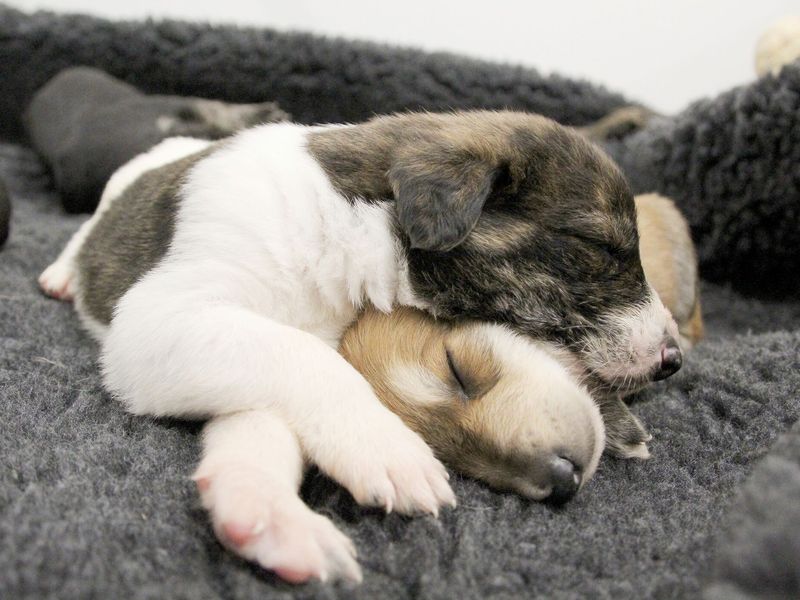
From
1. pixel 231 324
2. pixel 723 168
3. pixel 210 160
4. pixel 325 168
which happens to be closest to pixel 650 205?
pixel 723 168

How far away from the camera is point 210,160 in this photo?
2.21m

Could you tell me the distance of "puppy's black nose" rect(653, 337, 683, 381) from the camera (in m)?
1.97

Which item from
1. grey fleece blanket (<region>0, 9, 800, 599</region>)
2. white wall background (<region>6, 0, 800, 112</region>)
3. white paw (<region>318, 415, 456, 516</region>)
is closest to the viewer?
grey fleece blanket (<region>0, 9, 800, 599</region>)

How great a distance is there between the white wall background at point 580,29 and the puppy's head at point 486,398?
365cm

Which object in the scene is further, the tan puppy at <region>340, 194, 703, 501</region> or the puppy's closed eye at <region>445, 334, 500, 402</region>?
the puppy's closed eye at <region>445, 334, 500, 402</region>

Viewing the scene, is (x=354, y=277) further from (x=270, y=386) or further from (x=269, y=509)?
(x=269, y=509)

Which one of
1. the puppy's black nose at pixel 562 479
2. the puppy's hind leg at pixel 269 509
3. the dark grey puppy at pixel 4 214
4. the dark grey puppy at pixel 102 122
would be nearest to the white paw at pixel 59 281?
the dark grey puppy at pixel 4 214

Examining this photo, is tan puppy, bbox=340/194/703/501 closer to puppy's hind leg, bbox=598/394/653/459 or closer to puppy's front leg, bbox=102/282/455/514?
puppy's hind leg, bbox=598/394/653/459

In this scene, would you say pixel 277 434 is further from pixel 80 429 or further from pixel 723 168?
pixel 723 168

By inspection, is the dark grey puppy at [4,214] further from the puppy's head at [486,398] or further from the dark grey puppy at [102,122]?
the puppy's head at [486,398]

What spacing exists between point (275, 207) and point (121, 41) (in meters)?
3.00

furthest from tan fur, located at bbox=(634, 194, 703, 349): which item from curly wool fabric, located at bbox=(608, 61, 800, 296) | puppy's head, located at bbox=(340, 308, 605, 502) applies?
puppy's head, located at bbox=(340, 308, 605, 502)

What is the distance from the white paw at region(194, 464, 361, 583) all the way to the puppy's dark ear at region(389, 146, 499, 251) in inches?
25.8

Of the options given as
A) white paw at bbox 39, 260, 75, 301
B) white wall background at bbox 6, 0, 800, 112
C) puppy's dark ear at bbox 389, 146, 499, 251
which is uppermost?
puppy's dark ear at bbox 389, 146, 499, 251
